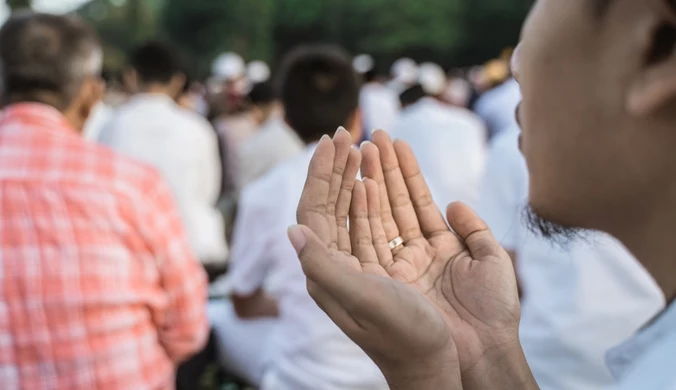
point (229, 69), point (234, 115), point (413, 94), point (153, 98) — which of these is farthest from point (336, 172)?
point (229, 69)

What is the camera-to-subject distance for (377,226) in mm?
1225

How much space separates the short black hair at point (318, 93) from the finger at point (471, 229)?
3.24ft

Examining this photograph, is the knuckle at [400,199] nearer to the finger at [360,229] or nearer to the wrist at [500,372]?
the finger at [360,229]

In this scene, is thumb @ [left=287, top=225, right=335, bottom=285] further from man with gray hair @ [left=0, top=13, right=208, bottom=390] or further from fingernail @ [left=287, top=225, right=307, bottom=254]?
man with gray hair @ [left=0, top=13, right=208, bottom=390]

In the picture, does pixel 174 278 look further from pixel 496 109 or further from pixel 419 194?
pixel 496 109

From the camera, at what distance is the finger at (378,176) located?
1226 mm

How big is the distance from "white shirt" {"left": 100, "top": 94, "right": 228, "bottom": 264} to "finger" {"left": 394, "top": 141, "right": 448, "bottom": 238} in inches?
102

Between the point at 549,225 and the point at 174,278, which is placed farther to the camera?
the point at 174,278

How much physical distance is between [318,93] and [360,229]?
1.22 meters

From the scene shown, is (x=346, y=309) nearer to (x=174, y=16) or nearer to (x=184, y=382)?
(x=184, y=382)

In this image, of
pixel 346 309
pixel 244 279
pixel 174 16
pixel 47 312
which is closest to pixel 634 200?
pixel 346 309

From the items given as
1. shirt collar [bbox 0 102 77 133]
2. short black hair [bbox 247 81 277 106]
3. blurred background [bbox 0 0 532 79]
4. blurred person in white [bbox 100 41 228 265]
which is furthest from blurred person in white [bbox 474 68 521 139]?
blurred background [bbox 0 0 532 79]

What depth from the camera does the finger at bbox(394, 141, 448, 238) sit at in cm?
127

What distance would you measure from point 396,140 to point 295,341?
1.01 m
